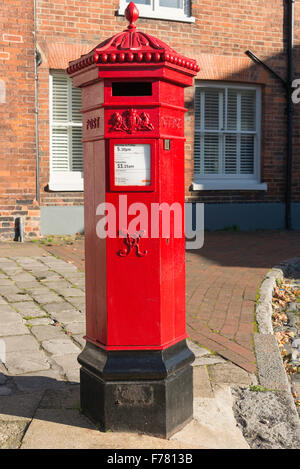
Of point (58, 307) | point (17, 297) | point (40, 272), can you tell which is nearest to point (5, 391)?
point (58, 307)

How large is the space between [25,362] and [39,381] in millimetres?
394

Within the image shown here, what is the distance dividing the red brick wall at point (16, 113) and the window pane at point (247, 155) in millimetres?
5004

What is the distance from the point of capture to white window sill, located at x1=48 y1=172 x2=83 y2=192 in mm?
10335

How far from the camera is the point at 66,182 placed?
10547mm

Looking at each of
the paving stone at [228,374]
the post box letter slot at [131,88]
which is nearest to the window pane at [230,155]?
the paving stone at [228,374]

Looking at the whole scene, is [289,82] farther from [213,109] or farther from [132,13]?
[132,13]

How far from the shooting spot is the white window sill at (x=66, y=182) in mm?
10335

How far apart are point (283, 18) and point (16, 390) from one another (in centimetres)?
1105

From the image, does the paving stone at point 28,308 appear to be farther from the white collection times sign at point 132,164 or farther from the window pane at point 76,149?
the window pane at point 76,149

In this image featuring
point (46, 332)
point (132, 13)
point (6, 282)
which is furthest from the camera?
point (6, 282)

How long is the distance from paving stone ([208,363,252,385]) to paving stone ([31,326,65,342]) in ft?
4.66

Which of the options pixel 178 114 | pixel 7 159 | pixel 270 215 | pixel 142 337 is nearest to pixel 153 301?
pixel 142 337

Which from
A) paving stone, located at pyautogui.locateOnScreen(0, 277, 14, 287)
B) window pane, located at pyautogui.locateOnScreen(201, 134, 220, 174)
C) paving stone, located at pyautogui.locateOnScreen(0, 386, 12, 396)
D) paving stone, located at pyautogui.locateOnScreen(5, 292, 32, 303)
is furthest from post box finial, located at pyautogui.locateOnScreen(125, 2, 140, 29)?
window pane, located at pyautogui.locateOnScreen(201, 134, 220, 174)

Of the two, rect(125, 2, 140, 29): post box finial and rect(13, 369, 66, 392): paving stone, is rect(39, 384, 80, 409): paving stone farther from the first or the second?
rect(125, 2, 140, 29): post box finial
